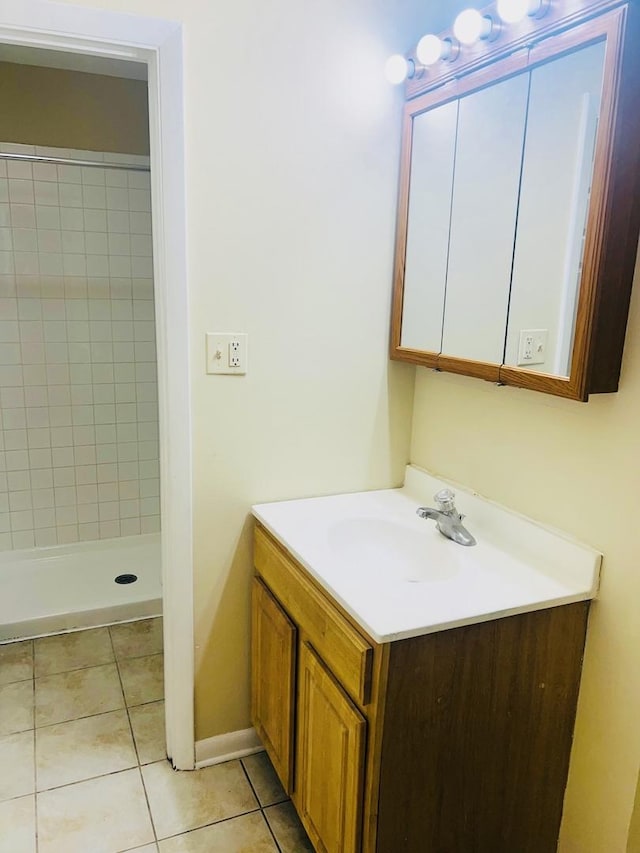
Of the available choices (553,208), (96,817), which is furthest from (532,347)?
(96,817)

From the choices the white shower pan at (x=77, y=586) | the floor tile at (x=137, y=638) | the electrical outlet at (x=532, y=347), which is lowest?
the floor tile at (x=137, y=638)

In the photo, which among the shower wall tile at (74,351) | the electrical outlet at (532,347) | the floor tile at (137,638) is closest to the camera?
the electrical outlet at (532,347)

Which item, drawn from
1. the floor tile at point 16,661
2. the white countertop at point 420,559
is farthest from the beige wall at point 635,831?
the floor tile at point 16,661

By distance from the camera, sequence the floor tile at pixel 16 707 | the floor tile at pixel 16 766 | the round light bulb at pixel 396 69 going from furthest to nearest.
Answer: the floor tile at pixel 16 707
the floor tile at pixel 16 766
the round light bulb at pixel 396 69

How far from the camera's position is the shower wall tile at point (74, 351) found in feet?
9.56

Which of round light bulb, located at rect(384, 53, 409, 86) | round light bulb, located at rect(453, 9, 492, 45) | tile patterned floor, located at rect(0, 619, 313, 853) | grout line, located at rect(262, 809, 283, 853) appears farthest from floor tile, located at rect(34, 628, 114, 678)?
round light bulb, located at rect(453, 9, 492, 45)

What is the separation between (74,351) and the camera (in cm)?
308

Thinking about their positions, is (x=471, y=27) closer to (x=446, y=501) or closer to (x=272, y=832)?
(x=446, y=501)

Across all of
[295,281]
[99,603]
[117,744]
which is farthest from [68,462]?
[295,281]

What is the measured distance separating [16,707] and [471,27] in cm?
242

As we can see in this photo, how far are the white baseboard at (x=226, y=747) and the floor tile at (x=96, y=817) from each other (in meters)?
0.19

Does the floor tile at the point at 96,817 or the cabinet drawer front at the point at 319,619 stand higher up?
the cabinet drawer front at the point at 319,619

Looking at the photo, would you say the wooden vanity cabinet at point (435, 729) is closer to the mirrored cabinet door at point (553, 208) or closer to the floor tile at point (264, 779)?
the floor tile at point (264, 779)

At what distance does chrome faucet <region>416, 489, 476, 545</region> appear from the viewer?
165cm
